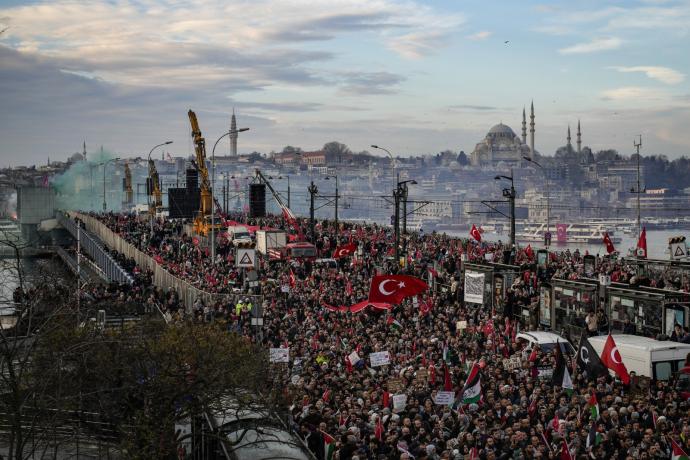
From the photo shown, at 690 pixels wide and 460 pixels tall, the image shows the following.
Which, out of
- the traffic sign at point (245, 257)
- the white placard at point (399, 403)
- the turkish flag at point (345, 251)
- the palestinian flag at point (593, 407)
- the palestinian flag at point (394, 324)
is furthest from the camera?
the turkish flag at point (345, 251)

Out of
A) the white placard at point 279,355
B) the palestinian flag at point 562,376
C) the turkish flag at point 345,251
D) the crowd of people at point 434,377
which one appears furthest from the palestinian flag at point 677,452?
the turkish flag at point 345,251

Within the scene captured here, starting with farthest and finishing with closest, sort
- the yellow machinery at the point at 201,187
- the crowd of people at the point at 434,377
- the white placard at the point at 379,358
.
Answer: the yellow machinery at the point at 201,187
the white placard at the point at 379,358
the crowd of people at the point at 434,377

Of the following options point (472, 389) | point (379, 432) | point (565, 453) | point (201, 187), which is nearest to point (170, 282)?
point (472, 389)

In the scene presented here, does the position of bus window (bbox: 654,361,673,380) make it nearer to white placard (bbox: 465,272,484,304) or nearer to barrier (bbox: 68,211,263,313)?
white placard (bbox: 465,272,484,304)

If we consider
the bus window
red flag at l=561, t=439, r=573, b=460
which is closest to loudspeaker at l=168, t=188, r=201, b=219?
the bus window

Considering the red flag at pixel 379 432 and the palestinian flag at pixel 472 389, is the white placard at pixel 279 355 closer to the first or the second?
the palestinian flag at pixel 472 389

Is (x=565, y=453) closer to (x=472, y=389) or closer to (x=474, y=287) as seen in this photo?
(x=472, y=389)
